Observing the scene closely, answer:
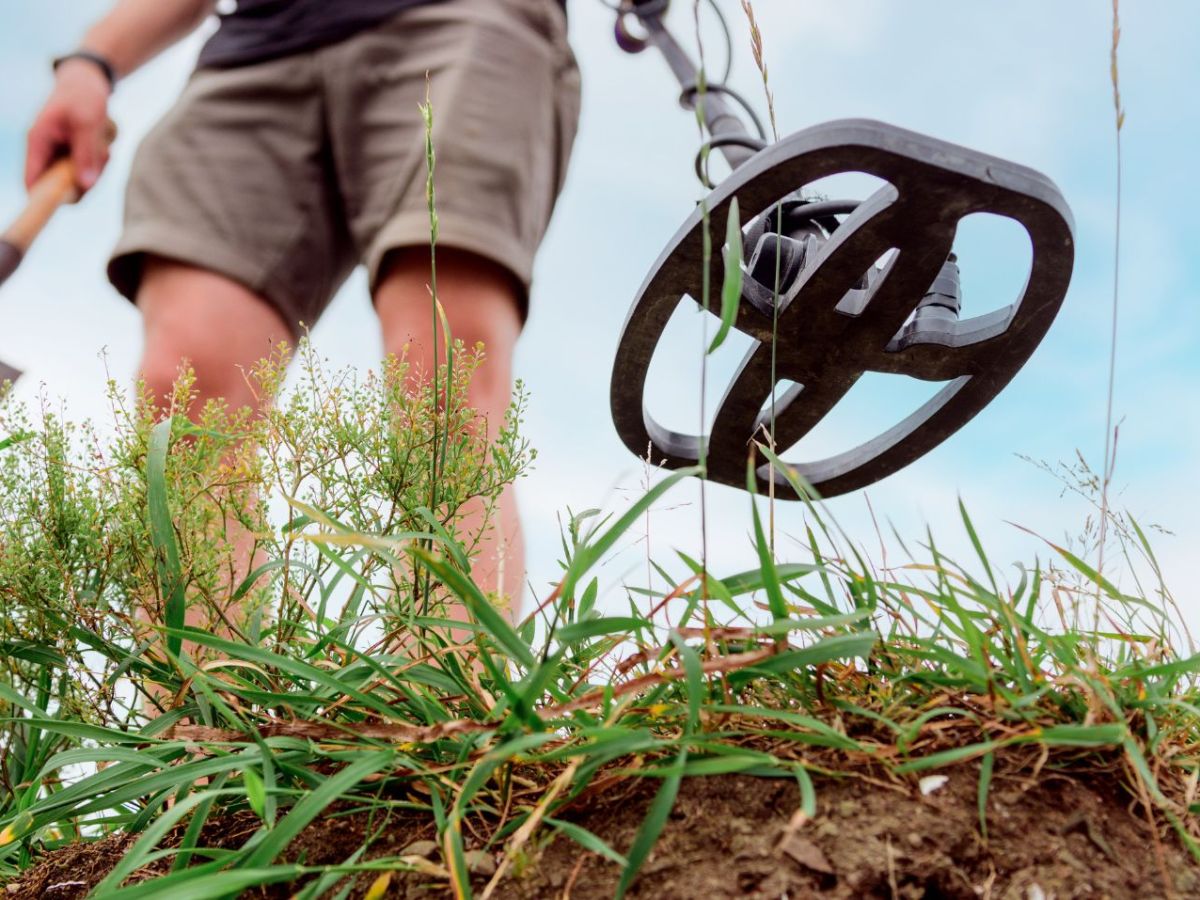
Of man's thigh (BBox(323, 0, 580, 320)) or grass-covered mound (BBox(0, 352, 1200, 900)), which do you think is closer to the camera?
grass-covered mound (BBox(0, 352, 1200, 900))

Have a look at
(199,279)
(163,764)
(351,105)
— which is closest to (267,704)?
(163,764)

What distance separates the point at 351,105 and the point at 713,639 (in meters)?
1.89

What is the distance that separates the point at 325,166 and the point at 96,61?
2.03 feet

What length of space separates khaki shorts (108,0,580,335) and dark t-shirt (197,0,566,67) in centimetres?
2

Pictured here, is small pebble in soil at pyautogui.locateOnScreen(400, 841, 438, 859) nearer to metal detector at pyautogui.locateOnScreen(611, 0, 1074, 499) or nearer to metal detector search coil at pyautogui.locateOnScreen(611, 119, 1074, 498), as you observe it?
metal detector at pyautogui.locateOnScreen(611, 0, 1074, 499)

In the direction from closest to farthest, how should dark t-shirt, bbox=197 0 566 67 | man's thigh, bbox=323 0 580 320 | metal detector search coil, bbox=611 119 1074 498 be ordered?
1. metal detector search coil, bbox=611 119 1074 498
2. man's thigh, bbox=323 0 580 320
3. dark t-shirt, bbox=197 0 566 67

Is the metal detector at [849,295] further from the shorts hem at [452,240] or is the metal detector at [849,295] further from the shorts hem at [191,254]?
the shorts hem at [191,254]

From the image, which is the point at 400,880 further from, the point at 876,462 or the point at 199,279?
the point at 199,279

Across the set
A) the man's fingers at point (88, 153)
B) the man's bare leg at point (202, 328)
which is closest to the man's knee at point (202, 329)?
the man's bare leg at point (202, 328)

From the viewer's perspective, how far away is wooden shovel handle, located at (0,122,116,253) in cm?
237

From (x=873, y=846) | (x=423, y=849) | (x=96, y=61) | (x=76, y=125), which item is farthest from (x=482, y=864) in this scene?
(x=96, y=61)

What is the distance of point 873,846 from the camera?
761 millimetres

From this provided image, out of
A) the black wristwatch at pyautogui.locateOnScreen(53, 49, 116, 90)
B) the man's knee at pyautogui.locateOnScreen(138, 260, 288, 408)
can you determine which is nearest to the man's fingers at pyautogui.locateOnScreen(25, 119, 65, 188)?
the black wristwatch at pyautogui.locateOnScreen(53, 49, 116, 90)

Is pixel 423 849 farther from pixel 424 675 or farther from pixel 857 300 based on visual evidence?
pixel 857 300
